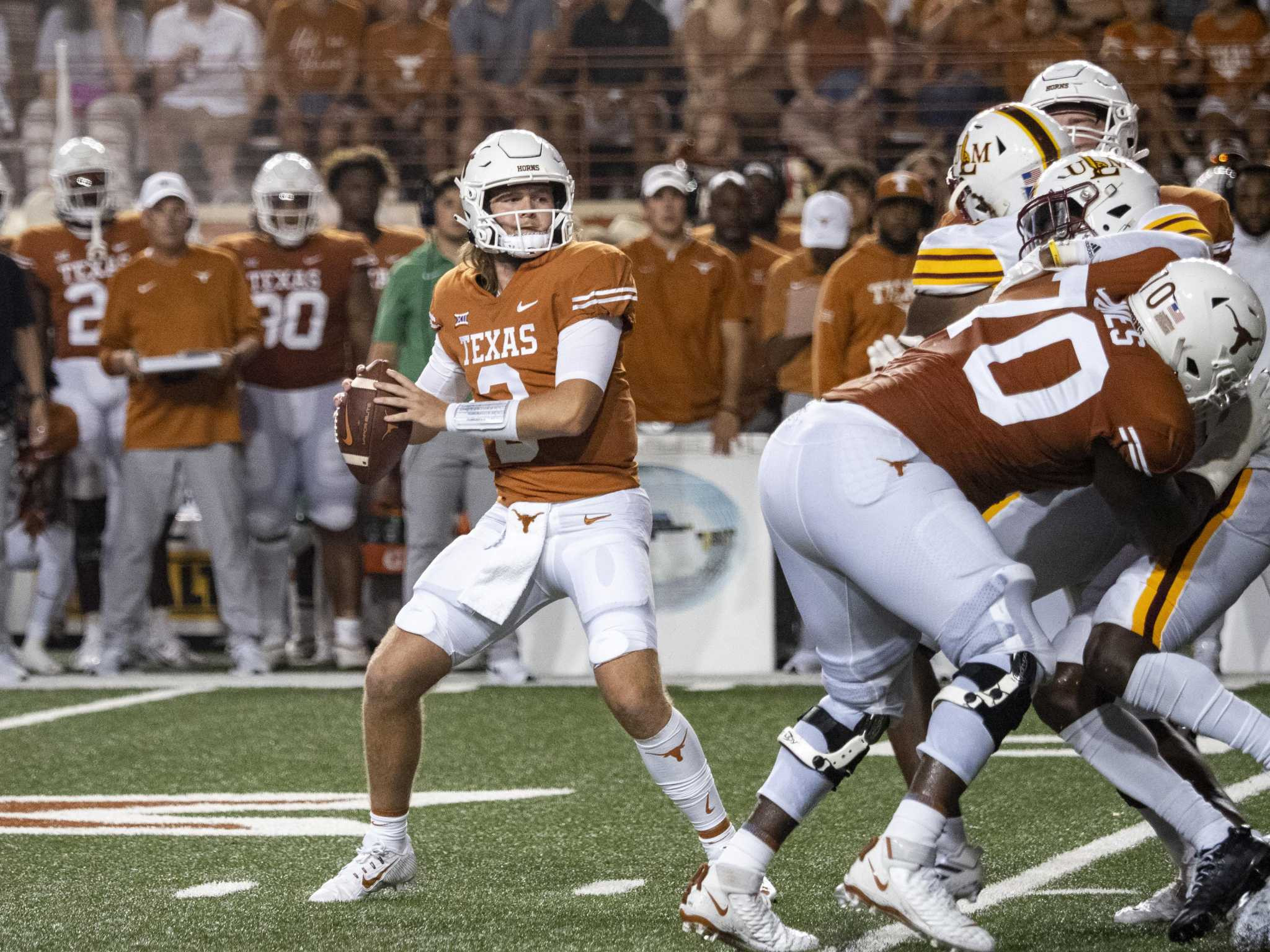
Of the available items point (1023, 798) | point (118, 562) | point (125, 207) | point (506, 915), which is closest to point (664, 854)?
point (506, 915)

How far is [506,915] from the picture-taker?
4.27m

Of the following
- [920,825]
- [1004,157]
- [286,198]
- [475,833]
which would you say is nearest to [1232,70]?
[286,198]

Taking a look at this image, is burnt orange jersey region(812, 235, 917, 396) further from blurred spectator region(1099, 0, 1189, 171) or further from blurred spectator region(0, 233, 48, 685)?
blurred spectator region(1099, 0, 1189, 171)

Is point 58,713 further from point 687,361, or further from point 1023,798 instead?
point 1023,798

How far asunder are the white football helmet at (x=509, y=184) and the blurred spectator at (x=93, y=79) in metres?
7.61

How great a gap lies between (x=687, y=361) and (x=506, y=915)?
15.3 ft

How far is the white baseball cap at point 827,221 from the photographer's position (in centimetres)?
861

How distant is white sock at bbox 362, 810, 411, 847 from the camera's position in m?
4.50

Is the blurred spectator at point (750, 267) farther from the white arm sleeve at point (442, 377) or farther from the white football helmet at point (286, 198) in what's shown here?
the white arm sleeve at point (442, 377)

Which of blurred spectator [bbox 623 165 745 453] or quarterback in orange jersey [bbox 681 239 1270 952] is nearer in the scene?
quarterback in orange jersey [bbox 681 239 1270 952]

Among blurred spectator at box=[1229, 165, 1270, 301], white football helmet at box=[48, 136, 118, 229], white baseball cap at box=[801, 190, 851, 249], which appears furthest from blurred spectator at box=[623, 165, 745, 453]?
white football helmet at box=[48, 136, 118, 229]

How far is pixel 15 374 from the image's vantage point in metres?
8.36

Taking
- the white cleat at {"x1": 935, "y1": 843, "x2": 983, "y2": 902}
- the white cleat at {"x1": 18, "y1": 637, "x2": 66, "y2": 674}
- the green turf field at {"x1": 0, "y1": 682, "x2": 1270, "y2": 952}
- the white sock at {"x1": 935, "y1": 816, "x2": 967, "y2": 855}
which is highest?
the white sock at {"x1": 935, "y1": 816, "x2": 967, "y2": 855}

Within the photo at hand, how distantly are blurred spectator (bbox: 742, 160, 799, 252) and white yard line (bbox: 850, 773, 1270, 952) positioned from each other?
16.1ft
